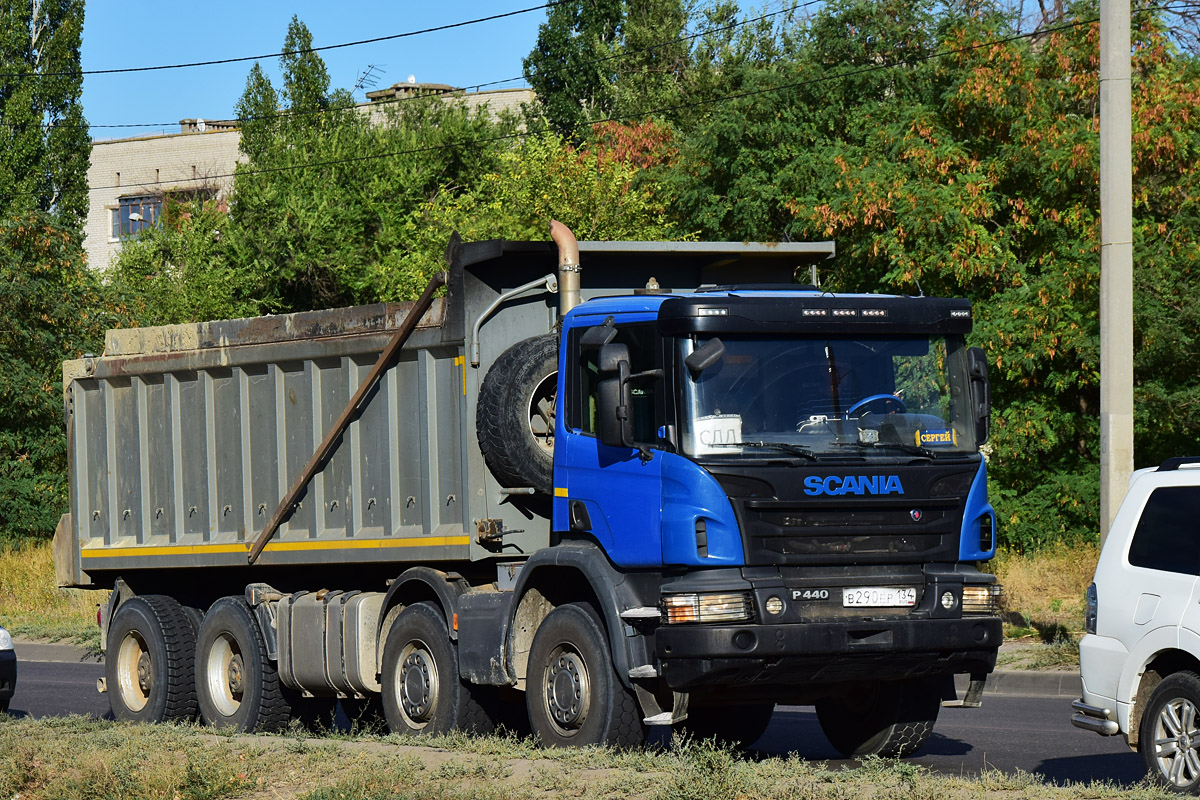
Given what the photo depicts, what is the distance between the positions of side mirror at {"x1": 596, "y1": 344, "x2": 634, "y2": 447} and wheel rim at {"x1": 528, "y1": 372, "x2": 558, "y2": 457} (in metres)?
1.36

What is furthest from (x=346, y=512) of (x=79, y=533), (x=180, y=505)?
(x=79, y=533)

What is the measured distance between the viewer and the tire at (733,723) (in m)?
11.0

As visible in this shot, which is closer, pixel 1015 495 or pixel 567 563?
pixel 567 563

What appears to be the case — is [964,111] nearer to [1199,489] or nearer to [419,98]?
[1199,489]

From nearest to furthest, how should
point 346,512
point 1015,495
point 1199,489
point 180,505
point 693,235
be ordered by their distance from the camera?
point 1199,489, point 346,512, point 180,505, point 1015,495, point 693,235

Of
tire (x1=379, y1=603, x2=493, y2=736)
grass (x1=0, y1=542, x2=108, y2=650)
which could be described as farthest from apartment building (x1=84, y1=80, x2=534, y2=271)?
tire (x1=379, y1=603, x2=493, y2=736)

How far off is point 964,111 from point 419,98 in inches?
1071

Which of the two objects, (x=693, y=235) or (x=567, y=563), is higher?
(x=693, y=235)

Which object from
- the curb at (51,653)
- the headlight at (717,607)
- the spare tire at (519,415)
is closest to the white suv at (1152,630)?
the headlight at (717,607)

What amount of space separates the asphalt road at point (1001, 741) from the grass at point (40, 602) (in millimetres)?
6883

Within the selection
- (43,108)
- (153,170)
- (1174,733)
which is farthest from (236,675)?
(153,170)

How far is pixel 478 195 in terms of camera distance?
3453 cm

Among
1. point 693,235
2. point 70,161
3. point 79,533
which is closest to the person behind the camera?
point 79,533

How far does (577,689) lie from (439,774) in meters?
1.29
